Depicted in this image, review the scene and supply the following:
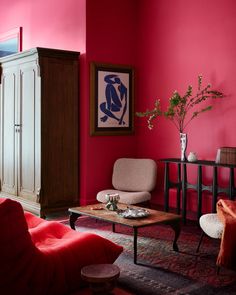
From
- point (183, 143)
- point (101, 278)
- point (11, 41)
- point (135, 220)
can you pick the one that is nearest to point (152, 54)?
point (183, 143)

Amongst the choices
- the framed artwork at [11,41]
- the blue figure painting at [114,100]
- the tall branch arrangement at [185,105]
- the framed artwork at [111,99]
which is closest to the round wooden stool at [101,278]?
the tall branch arrangement at [185,105]

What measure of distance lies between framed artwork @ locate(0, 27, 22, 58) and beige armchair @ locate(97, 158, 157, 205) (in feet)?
9.42

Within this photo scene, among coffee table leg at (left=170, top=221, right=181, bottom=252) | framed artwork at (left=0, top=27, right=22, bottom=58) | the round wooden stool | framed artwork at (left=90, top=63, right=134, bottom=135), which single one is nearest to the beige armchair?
framed artwork at (left=90, top=63, right=134, bottom=135)

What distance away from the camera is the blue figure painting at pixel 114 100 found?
605cm

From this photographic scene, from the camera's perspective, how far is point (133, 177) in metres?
5.80

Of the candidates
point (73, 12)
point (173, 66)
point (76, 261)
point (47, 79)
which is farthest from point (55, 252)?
point (73, 12)

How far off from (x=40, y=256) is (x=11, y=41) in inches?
220

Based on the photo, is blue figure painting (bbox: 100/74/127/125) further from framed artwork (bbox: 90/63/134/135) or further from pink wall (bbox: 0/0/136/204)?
pink wall (bbox: 0/0/136/204)

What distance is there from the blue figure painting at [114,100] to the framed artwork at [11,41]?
2.08 meters

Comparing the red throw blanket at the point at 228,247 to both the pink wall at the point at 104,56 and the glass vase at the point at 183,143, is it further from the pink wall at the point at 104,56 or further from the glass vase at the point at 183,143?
the pink wall at the point at 104,56

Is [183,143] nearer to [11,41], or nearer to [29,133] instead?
[29,133]

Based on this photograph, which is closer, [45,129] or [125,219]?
[125,219]

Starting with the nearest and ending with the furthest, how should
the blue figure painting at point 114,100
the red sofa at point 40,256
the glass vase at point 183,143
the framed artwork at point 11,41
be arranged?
1. the red sofa at point 40,256
2. the glass vase at point 183,143
3. the blue figure painting at point 114,100
4. the framed artwork at point 11,41

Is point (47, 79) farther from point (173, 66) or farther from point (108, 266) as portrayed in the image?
point (108, 266)
